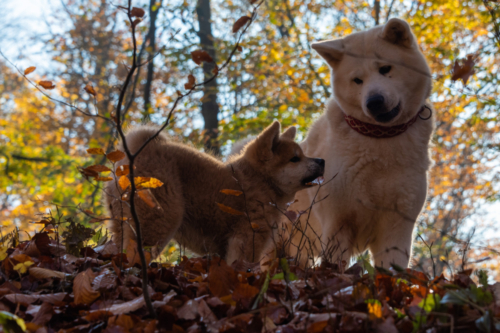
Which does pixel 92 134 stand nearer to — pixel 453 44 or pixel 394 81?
pixel 453 44

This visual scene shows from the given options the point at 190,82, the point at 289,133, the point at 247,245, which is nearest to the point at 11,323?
the point at 190,82

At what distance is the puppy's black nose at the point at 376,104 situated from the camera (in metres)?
3.69

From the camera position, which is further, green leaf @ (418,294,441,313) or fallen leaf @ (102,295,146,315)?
fallen leaf @ (102,295,146,315)

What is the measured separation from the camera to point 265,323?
6.26 feet

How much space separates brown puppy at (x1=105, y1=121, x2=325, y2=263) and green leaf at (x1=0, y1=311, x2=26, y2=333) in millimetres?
1606

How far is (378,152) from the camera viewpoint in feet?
12.7

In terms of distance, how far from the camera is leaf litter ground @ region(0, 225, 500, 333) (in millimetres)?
1908

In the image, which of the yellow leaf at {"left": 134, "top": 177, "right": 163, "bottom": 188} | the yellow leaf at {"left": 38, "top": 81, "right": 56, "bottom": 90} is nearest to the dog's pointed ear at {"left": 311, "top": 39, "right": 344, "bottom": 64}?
the yellow leaf at {"left": 134, "top": 177, "right": 163, "bottom": 188}

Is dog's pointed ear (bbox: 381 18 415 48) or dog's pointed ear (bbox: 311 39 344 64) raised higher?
dog's pointed ear (bbox: 381 18 415 48)

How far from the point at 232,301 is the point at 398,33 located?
3.02 m

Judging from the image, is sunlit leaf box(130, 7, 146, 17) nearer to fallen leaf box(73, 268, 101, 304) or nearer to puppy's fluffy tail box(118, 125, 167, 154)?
fallen leaf box(73, 268, 101, 304)

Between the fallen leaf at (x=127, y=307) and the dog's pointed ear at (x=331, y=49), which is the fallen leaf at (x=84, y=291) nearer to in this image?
the fallen leaf at (x=127, y=307)

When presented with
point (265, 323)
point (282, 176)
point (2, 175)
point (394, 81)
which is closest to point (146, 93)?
point (2, 175)

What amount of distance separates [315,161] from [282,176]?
0.39 metres
